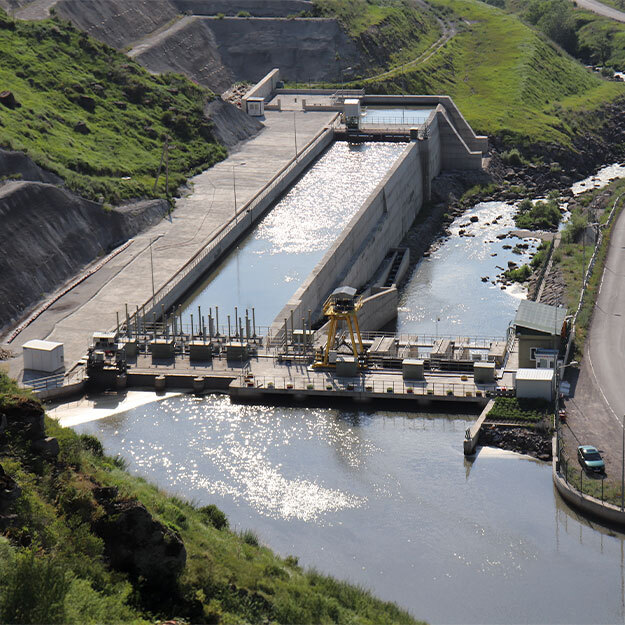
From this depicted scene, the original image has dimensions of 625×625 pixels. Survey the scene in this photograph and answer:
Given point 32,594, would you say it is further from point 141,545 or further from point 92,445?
point 92,445

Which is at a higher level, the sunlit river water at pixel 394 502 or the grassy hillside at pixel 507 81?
the grassy hillside at pixel 507 81

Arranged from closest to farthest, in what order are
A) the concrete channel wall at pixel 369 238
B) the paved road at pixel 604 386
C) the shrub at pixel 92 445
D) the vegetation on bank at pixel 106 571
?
the vegetation on bank at pixel 106 571 → the shrub at pixel 92 445 → the paved road at pixel 604 386 → the concrete channel wall at pixel 369 238

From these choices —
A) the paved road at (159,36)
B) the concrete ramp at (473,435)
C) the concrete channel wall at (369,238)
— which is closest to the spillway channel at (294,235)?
the concrete channel wall at (369,238)

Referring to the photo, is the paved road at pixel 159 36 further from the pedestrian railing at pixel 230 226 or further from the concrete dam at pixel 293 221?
the pedestrian railing at pixel 230 226

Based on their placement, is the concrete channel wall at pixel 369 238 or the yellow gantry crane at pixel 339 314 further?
the concrete channel wall at pixel 369 238

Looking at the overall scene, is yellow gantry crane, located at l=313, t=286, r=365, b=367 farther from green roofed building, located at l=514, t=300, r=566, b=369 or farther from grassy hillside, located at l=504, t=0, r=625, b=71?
grassy hillside, located at l=504, t=0, r=625, b=71

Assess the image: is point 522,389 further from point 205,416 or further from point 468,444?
point 205,416

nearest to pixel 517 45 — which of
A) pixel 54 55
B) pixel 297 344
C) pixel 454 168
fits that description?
pixel 454 168
